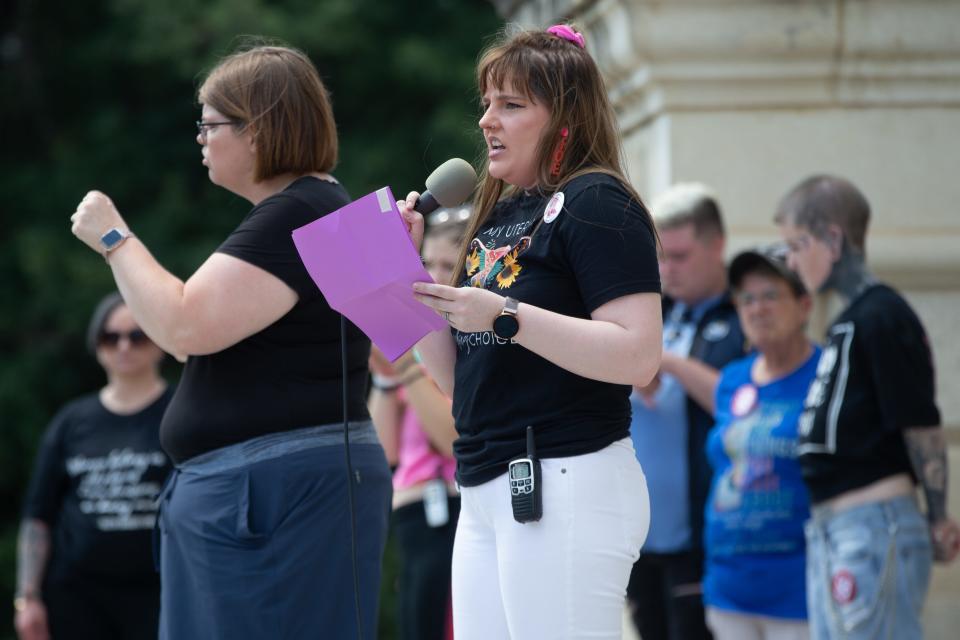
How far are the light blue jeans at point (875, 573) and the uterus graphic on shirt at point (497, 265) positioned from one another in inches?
66.8

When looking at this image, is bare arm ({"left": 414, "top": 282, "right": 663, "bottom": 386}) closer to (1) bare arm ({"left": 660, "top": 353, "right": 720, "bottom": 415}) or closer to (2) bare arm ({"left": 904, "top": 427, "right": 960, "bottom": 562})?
(2) bare arm ({"left": 904, "top": 427, "right": 960, "bottom": 562})

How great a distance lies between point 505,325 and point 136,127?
10.5 metres

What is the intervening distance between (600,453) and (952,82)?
126 inches

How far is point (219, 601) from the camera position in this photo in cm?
316

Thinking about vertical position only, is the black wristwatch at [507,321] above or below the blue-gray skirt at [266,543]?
above

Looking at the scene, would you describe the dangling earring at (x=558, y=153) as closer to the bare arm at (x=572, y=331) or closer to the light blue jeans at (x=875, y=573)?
the bare arm at (x=572, y=331)

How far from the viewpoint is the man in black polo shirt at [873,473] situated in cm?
389

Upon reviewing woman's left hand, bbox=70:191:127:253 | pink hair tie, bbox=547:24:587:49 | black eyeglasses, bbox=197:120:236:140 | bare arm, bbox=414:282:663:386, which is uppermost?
pink hair tie, bbox=547:24:587:49

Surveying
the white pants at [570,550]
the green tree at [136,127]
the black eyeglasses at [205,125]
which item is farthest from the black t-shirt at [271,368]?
the green tree at [136,127]

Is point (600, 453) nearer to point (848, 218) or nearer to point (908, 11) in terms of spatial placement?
point (848, 218)

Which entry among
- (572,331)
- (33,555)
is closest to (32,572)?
(33,555)

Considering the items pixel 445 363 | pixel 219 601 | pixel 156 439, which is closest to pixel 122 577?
pixel 156 439

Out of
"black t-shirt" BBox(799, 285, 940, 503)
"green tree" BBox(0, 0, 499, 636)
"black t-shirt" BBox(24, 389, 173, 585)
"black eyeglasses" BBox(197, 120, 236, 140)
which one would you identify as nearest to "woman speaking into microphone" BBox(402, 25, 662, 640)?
"black eyeglasses" BBox(197, 120, 236, 140)

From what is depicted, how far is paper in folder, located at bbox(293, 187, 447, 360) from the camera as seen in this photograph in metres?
2.59
